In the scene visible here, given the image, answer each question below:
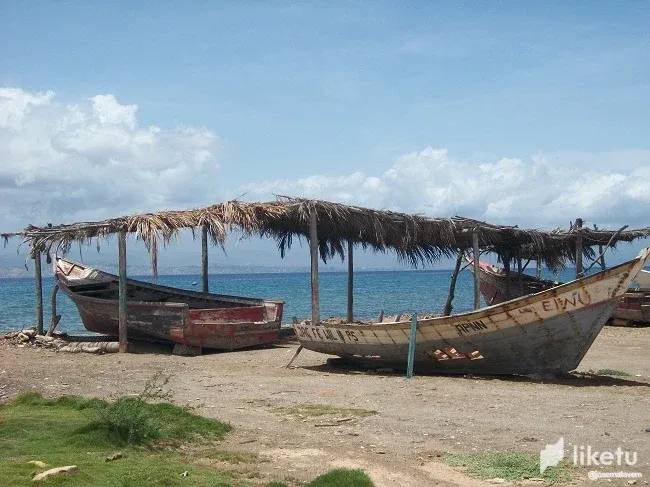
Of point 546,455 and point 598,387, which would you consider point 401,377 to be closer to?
point 598,387

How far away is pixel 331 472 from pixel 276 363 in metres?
8.02

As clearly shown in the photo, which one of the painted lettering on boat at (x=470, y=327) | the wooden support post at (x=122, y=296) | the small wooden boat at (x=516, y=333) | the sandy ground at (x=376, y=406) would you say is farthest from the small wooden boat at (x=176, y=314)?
the painted lettering on boat at (x=470, y=327)

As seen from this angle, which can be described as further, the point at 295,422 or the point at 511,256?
the point at 511,256

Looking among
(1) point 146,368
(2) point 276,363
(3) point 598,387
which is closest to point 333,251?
(2) point 276,363

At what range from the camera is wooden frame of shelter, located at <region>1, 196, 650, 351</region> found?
49.6 ft

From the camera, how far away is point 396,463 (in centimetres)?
647

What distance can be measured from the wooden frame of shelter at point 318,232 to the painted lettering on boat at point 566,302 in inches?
206

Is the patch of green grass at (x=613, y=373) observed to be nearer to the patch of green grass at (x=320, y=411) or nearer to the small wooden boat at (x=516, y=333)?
the small wooden boat at (x=516, y=333)

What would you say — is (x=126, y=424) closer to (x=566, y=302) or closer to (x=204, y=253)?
(x=566, y=302)

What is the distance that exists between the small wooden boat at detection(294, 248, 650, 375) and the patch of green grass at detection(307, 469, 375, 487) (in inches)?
217

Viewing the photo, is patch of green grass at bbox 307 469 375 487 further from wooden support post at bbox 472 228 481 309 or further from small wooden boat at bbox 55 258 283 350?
wooden support post at bbox 472 228 481 309

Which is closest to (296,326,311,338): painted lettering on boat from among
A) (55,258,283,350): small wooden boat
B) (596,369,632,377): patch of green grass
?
(55,258,283,350): small wooden boat

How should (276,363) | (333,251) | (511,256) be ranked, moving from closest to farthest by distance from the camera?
(276,363) < (333,251) < (511,256)

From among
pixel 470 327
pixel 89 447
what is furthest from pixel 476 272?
pixel 89 447
